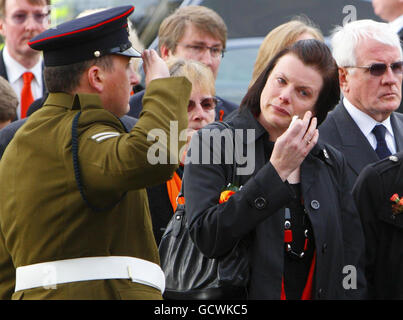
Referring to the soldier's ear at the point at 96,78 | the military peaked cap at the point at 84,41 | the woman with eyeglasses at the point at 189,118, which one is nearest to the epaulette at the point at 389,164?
the woman with eyeglasses at the point at 189,118

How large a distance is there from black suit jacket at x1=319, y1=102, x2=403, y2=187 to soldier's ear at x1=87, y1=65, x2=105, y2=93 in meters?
1.78

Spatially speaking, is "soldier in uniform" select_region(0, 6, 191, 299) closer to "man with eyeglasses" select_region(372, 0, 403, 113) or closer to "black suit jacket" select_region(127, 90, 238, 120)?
"black suit jacket" select_region(127, 90, 238, 120)

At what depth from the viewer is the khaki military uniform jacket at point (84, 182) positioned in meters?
2.91

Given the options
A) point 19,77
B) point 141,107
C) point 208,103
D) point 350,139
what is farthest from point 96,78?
point 19,77

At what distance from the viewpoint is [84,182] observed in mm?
2953

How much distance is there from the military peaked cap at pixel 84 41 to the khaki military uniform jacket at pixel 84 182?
0.48ft

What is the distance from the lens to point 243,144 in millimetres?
3734

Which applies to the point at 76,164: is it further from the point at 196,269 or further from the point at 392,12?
the point at 392,12

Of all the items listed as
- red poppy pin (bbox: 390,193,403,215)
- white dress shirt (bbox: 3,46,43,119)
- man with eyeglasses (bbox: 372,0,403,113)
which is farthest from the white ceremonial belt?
man with eyeglasses (bbox: 372,0,403,113)

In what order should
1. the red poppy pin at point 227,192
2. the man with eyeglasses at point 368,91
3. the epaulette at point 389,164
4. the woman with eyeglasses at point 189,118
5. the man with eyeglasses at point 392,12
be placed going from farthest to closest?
1. the man with eyeglasses at point 392,12
2. the man with eyeglasses at point 368,91
3. the woman with eyeglasses at point 189,118
4. the epaulette at point 389,164
5. the red poppy pin at point 227,192

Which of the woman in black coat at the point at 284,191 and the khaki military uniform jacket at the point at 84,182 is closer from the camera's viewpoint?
the khaki military uniform jacket at the point at 84,182

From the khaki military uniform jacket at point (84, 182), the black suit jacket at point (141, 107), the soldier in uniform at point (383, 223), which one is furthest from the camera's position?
the black suit jacket at point (141, 107)

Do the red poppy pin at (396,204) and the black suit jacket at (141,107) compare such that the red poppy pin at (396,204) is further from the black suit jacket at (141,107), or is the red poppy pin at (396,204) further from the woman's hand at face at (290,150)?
the black suit jacket at (141,107)
